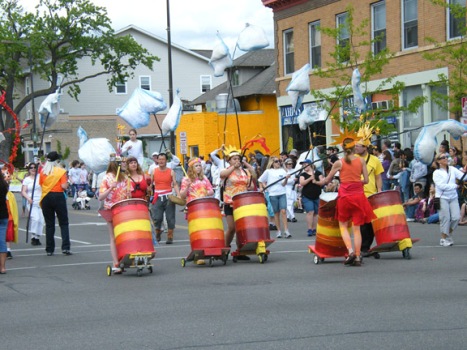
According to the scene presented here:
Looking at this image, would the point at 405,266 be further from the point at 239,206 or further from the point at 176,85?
the point at 176,85

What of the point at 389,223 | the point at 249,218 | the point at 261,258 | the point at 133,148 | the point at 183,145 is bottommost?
the point at 261,258

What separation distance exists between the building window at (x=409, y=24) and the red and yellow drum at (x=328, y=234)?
17.1 metres

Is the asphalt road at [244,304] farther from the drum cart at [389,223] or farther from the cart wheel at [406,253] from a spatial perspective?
the drum cart at [389,223]

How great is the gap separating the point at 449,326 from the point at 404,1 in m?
22.8

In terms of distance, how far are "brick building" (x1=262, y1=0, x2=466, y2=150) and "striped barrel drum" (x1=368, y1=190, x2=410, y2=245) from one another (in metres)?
10.6

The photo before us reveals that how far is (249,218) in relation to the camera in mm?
13961

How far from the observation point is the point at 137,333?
8.36 m

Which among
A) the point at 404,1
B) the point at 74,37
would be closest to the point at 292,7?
the point at 404,1

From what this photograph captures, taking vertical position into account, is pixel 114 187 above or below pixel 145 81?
below

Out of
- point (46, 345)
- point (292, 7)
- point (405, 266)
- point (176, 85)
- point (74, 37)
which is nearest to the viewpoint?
point (46, 345)

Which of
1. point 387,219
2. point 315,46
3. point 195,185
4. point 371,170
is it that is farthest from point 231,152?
point 315,46

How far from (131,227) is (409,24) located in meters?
19.0

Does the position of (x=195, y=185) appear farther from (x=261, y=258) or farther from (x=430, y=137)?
(x=430, y=137)

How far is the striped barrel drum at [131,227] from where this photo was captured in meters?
12.8
